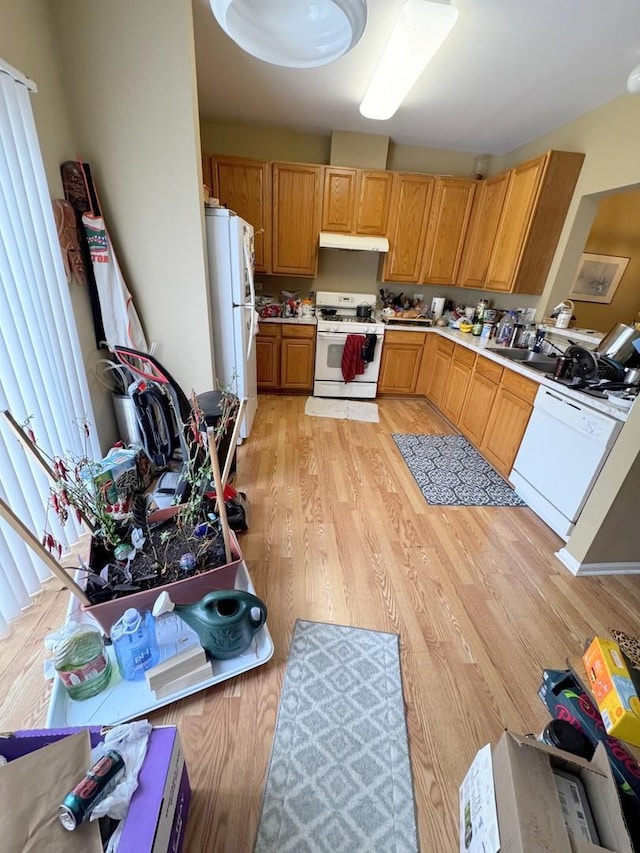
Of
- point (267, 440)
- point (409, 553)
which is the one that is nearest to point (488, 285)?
point (267, 440)

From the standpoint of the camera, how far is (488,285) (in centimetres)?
366

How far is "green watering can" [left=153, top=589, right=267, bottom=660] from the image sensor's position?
47.8 inches

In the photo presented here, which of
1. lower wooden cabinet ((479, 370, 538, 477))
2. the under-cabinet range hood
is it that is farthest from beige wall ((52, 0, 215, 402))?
lower wooden cabinet ((479, 370, 538, 477))

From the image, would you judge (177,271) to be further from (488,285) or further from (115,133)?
(488,285)

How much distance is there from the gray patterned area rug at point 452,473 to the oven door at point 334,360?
37.2 inches

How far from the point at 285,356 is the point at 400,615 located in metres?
2.90

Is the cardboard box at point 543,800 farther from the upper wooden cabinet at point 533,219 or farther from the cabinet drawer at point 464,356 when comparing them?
the upper wooden cabinet at point 533,219

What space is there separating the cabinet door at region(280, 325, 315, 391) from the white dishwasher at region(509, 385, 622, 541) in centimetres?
229

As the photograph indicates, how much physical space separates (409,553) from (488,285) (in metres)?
3.05

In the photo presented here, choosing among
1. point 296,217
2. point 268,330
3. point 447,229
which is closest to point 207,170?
point 296,217

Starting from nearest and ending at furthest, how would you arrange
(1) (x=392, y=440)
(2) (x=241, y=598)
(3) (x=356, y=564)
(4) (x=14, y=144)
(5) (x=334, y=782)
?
(5) (x=334, y=782) → (2) (x=241, y=598) → (4) (x=14, y=144) → (3) (x=356, y=564) → (1) (x=392, y=440)

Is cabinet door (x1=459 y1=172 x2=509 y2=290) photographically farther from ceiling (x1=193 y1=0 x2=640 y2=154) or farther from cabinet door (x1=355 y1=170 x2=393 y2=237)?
cabinet door (x1=355 y1=170 x2=393 y2=237)

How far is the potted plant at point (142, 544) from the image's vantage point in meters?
1.22

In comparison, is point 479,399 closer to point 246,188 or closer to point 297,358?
point 297,358
